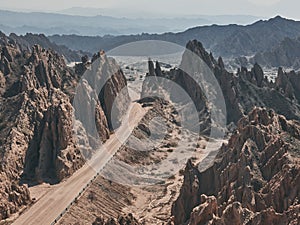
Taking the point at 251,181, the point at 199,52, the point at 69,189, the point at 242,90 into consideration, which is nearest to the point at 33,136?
the point at 69,189

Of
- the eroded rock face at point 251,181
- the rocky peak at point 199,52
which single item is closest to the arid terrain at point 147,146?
the eroded rock face at point 251,181

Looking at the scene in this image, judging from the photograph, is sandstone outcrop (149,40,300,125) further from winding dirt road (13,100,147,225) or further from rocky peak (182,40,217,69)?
winding dirt road (13,100,147,225)

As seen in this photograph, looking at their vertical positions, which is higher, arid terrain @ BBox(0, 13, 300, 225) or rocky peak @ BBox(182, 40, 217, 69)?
rocky peak @ BBox(182, 40, 217, 69)

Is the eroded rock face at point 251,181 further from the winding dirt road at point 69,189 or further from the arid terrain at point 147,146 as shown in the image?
the winding dirt road at point 69,189

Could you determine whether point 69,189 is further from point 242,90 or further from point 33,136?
point 242,90

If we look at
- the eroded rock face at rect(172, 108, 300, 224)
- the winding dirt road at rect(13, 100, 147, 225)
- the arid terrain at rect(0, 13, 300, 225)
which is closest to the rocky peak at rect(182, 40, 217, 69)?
the arid terrain at rect(0, 13, 300, 225)

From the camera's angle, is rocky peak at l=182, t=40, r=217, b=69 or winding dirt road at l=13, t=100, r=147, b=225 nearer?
winding dirt road at l=13, t=100, r=147, b=225

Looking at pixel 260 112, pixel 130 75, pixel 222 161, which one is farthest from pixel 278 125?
pixel 130 75

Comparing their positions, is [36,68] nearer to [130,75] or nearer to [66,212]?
[66,212]
